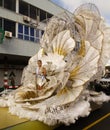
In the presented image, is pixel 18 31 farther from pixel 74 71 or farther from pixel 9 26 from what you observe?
pixel 74 71

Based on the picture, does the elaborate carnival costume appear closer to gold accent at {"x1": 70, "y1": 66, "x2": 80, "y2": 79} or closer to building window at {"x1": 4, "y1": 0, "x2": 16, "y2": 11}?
gold accent at {"x1": 70, "y1": 66, "x2": 80, "y2": 79}

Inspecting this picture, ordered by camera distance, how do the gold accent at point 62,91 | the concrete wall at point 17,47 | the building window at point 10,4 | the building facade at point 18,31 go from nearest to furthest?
the gold accent at point 62,91 → the concrete wall at point 17,47 → the building facade at point 18,31 → the building window at point 10,4

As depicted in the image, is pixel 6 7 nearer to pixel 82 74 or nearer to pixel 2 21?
pixel 2 21

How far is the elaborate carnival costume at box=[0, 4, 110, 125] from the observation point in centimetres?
739

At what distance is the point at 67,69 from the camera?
28.1ft

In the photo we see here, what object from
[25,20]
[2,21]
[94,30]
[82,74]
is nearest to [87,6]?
[94,30]

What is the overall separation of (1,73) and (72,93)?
19665 mm

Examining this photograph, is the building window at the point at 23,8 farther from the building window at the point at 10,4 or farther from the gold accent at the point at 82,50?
the gold accent at the point at 82,50

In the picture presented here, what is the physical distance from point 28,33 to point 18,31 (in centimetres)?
154

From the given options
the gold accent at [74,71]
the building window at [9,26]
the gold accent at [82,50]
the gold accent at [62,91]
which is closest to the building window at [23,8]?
the building window at [9,26]

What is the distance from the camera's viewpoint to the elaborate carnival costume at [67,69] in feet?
24.3

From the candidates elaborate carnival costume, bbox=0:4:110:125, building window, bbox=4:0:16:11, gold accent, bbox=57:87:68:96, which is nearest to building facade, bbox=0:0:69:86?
building window, bbox=4:0:16:11

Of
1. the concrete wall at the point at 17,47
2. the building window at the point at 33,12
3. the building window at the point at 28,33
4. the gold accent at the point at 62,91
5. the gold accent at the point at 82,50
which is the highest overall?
the building window at the point at 33,12

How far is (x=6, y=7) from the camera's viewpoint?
25391 mm
